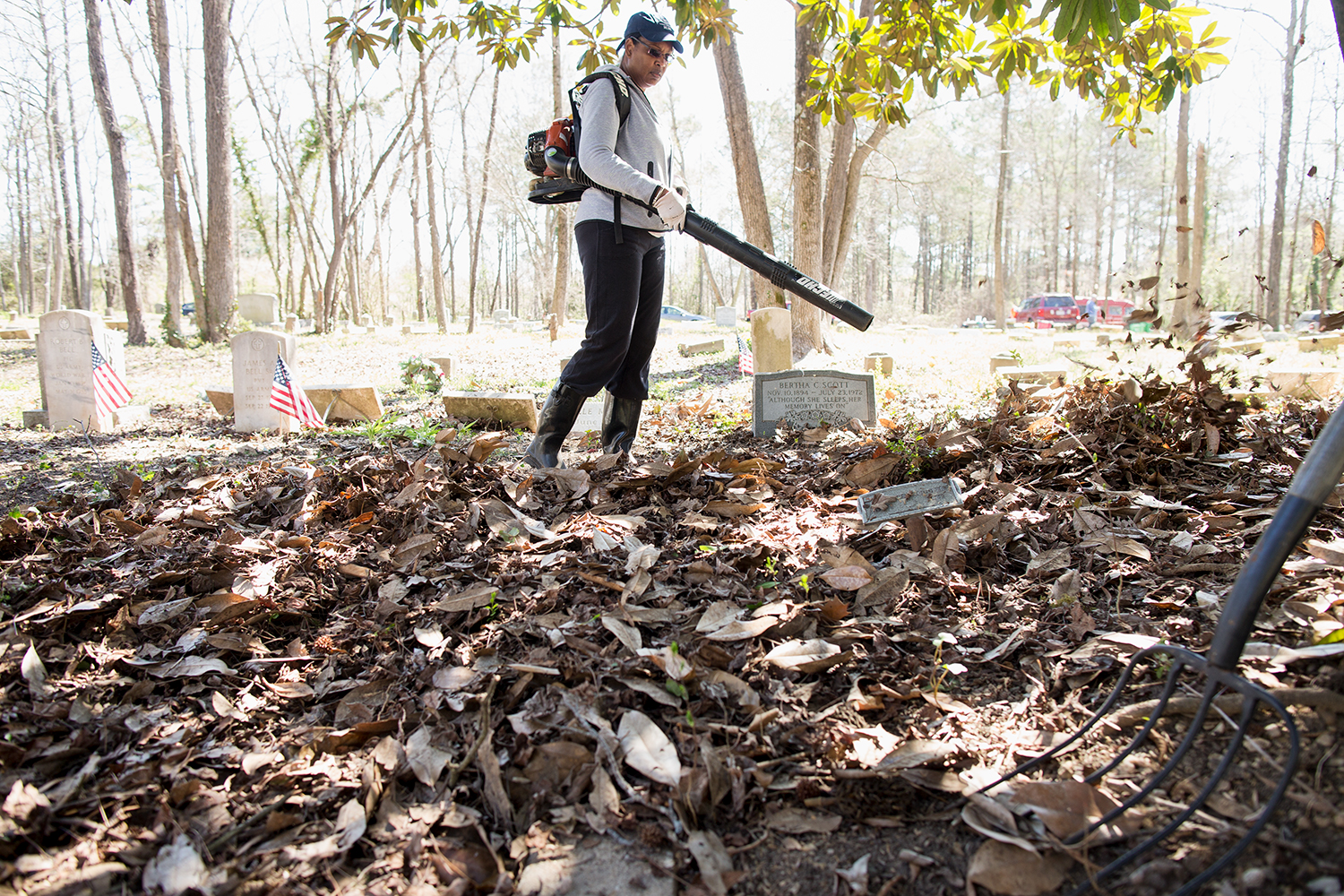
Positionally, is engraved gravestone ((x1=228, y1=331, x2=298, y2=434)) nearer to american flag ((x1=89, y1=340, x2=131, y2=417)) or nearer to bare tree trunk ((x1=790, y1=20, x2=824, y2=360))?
american flag ((x1=89, y1=340, x2=131, y2=417))

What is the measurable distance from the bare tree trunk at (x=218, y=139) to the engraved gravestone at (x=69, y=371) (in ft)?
26.4

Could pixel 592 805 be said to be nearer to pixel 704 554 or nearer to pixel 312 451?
pixel 704 554

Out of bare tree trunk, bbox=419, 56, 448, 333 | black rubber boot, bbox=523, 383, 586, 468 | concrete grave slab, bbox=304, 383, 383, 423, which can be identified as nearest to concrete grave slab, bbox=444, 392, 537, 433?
concrete grave slab, bbox=304, 383, 383, 423

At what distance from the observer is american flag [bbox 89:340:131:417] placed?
654 cm

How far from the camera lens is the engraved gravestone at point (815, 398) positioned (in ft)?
16.2

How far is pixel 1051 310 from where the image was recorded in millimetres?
31672

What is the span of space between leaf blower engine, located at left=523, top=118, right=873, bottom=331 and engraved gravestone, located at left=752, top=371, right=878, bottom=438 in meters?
1.05

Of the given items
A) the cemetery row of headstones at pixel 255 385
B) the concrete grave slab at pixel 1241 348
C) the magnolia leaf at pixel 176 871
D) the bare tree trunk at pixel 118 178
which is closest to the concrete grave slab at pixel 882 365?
the cemetery row of headstones at pixel 255 385

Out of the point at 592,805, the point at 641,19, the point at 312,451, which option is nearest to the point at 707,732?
the point at 592,805

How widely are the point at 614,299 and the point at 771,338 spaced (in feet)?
12.8

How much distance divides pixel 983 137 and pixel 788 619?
37.1m

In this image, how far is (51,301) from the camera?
30891 millimetres

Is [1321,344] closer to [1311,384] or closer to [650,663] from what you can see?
[1311,384]

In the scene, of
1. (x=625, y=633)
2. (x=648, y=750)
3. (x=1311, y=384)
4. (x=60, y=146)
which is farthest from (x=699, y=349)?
(x=60, y=146)
